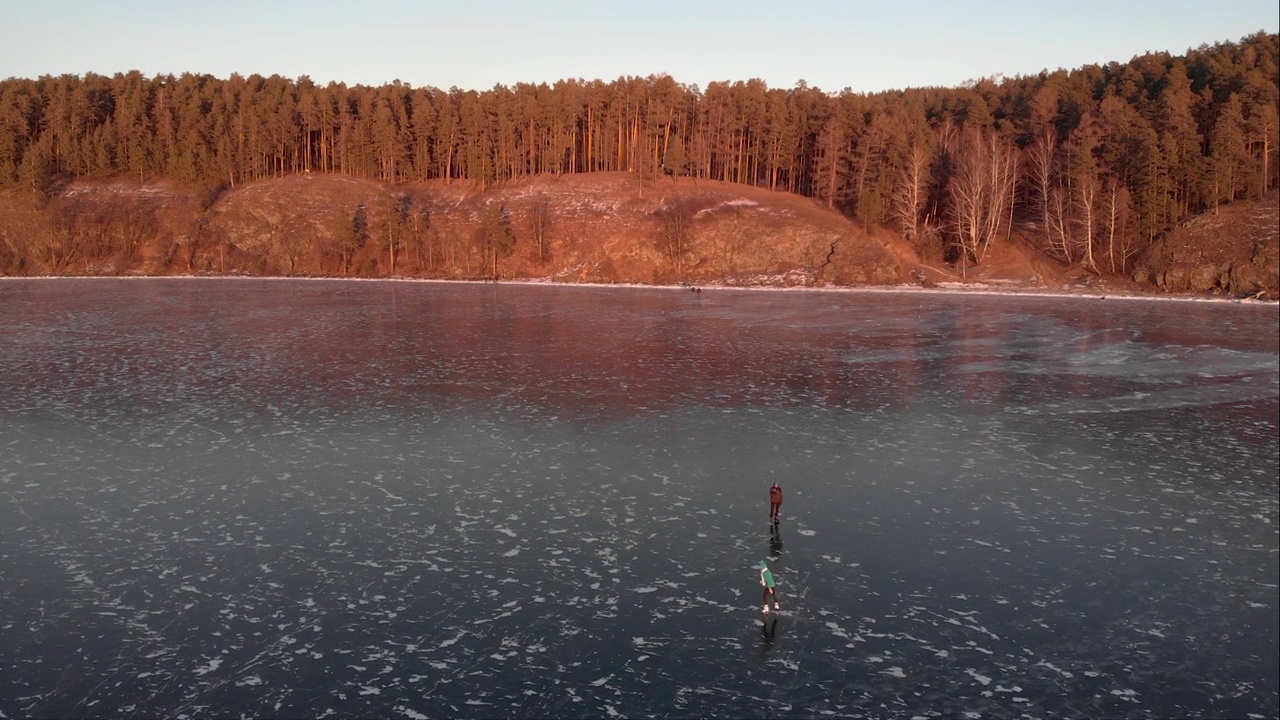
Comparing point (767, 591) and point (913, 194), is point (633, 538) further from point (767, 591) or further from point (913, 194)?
point (913, 194)

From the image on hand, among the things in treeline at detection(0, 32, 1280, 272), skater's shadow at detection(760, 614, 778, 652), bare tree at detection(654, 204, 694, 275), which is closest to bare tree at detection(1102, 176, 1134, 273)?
treeline at detection(0, 32, 1280, 272)

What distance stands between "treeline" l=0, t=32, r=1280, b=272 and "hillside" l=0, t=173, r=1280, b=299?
4499mm

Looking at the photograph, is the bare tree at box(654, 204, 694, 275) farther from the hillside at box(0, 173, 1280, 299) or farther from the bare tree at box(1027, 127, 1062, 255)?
the bare tree at box(1027, 127, 1062, 255)

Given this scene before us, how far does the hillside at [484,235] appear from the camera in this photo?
3826 inches

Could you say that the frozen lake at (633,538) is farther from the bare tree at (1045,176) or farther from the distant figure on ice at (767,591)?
the bare tree at (1045,176)

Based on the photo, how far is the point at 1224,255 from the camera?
80.4 metres

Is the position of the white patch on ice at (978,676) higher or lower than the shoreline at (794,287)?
lower

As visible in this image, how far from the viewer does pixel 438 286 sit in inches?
3669

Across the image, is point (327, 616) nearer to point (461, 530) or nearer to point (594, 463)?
point (461, 530)

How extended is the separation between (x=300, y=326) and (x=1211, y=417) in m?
50.1

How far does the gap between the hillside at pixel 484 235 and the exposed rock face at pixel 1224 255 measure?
18.8 feet

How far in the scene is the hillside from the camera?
97.2 metres

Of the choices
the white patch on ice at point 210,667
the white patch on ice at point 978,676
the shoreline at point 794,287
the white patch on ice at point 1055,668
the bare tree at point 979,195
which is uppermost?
the bare tree at point 979,195

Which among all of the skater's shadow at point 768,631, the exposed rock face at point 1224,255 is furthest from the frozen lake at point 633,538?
the exposed rock face at point 1224,255
